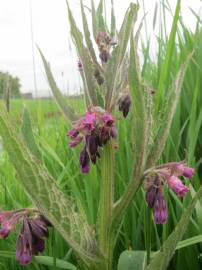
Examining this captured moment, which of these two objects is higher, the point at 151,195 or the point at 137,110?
the point at 137,110

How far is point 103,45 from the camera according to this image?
3.98 ft

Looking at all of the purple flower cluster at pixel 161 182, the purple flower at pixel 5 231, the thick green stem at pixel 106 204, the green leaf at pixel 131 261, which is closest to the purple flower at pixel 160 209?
the purple flower cluster at pixel 161 182

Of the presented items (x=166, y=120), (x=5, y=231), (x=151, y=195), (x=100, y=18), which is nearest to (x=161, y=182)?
(x=151, y=195)

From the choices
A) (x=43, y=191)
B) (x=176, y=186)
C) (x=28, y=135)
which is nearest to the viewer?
(x=43, y=191)

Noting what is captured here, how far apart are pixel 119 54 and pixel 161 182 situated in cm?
30

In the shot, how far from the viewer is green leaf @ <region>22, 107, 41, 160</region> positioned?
3.34 feet

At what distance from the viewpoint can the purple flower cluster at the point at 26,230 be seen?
949 mm

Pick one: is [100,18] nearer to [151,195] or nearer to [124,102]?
[124,102]

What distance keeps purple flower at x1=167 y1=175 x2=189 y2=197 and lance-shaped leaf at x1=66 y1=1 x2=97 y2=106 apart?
250 millimetres

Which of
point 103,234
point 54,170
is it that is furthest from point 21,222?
point 54,170

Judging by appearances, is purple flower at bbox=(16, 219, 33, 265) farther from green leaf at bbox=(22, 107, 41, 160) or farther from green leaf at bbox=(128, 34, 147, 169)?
green leaf at bbox=(128, 34, 147, 169)

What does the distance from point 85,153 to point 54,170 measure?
1054mm

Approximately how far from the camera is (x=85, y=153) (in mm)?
912

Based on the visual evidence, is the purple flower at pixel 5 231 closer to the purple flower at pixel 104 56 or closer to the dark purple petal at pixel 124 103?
the dark purple petal at pixel 124 103
